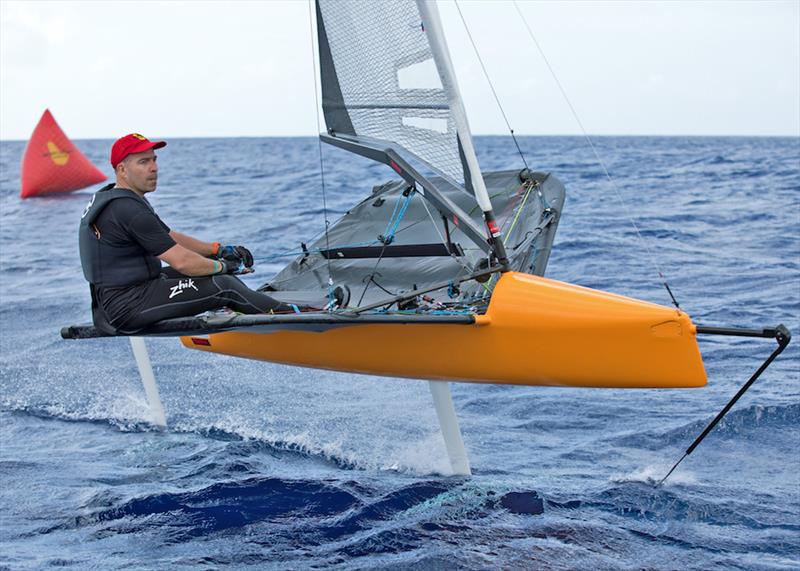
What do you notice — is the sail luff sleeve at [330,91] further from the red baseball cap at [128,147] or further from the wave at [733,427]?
the wave at [733,427]

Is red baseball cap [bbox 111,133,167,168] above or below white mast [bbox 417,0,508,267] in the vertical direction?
below

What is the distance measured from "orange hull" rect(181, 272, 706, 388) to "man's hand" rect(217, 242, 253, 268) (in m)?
0.58

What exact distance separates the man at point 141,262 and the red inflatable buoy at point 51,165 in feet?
57.1

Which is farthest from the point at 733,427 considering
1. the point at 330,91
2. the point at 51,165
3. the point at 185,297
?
the point at 51,165

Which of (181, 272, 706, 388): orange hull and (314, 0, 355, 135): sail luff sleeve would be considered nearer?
(181, 272, 706, 388): orange hull

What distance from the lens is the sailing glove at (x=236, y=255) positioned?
4047 millimetres

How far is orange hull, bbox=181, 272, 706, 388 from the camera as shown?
3.53 metres

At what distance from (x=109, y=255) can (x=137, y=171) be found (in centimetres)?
36

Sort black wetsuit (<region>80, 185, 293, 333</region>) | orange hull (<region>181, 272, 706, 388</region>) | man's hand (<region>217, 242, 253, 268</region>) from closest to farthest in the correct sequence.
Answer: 1. orange hull (<region>181, 272, 706, 388</region>)
2. black wetsuit (<region>80, 185, 293, 333</region>)
3. man's hand (<region>217, 242, 253, 268</region>)

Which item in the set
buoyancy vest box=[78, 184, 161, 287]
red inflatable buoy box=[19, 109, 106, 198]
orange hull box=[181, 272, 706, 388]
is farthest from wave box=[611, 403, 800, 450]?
red inflatable buoy box=[19, 109, 106, 198]

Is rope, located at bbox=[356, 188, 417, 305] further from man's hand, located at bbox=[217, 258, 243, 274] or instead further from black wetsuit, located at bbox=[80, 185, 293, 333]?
black wetsuit, located at bbox=[80, 185, 293, 333]

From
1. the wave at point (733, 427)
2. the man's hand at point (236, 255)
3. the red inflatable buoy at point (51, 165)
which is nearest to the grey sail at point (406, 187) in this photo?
the man's hand at point (236, 255)

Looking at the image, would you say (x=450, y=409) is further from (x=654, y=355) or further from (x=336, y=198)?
(x=336, y=198)

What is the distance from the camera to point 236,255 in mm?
4066
